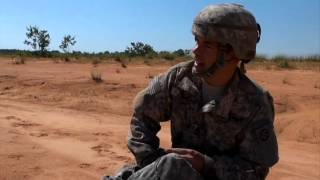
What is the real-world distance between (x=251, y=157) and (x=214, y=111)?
295 millimetres

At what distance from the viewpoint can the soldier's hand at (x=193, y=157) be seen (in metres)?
3.00

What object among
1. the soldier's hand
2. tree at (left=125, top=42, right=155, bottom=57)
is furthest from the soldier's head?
tree at (left=125, top=42, right=155, bottom=57)

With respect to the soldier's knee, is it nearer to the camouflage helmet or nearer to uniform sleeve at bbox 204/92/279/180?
uniform sleeve at bbox 204/92/279/180

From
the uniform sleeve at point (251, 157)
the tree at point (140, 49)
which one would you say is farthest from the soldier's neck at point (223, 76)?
the tree at point (140, 49)

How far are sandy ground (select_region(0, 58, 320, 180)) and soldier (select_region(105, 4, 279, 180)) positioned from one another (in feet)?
9.01

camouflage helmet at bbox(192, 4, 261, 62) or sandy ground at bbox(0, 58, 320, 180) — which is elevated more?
camouflage helmet at bbox(192, 4, 261, 62)

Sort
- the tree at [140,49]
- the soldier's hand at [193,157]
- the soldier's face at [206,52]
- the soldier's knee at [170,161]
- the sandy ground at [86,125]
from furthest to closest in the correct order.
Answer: the tree at [140,49] < the sandy ground at [86,125] < the soldier's face at [206,52] < the soldier's hand at [193,157] < the soldier's knee at [170,161]

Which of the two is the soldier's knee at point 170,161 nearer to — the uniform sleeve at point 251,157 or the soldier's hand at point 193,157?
the soldier's hand at point 193,157

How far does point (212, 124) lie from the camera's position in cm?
323

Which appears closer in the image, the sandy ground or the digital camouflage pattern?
the digital camouflage pattern

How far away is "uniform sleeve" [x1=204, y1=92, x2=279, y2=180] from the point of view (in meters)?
3.05

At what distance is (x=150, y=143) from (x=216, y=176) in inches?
14.9

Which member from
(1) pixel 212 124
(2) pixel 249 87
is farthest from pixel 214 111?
(2) pixel 249 87

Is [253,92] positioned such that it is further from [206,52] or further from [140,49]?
[140,49]
